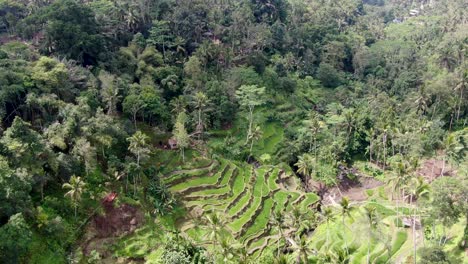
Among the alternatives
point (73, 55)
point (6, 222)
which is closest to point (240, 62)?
point (73, 55)

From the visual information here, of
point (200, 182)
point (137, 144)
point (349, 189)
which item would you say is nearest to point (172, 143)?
point (200, 182)

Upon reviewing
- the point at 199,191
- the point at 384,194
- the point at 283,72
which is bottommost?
the point at 384,194

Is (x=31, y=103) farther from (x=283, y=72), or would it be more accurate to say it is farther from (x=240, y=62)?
(x=283, y=72)

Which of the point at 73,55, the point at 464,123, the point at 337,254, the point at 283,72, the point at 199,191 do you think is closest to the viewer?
the point at 337,254

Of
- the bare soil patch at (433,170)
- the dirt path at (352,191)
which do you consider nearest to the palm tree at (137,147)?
the dirt path at (352,191)

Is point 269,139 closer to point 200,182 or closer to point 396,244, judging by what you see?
point 200,182

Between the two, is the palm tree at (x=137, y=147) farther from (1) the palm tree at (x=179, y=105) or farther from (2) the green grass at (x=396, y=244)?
(2) the green grass at (x=396, y=244)

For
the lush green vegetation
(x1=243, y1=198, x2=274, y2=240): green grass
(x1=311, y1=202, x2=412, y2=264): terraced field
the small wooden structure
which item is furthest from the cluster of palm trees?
the small wooden structure

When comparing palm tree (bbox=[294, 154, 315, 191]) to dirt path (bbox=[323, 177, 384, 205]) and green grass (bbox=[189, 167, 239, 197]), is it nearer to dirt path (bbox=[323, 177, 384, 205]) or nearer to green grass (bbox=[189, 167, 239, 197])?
dirt path (bbox=[323, 177, 384, 205])
